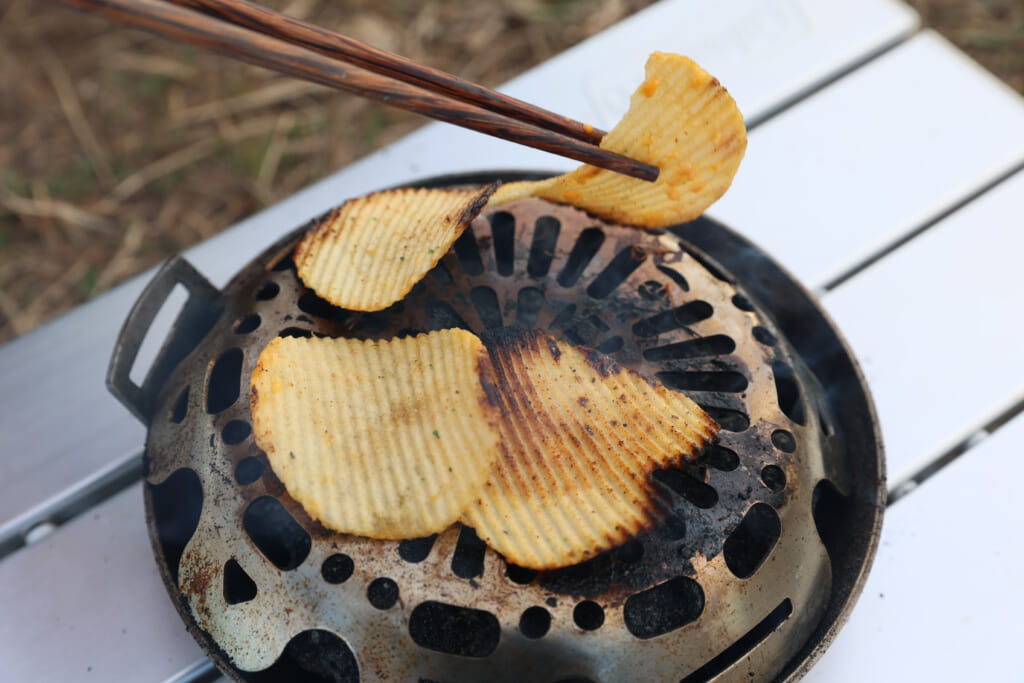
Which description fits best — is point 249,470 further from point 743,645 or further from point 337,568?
point 743,645

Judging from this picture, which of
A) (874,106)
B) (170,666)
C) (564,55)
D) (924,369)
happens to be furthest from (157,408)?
(874,106)

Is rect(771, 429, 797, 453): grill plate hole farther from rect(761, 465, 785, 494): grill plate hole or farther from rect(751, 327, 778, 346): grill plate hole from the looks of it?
rect(751, 327, 778, 346): grill plate hole

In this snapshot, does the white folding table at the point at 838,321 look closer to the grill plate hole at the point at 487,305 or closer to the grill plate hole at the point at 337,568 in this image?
the grill plate hole at the point at 337,568

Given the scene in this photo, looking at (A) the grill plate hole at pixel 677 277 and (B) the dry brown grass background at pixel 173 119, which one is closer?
(A) the grill plate hole at pixel 677 277

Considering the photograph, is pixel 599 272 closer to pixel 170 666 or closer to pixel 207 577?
pixel 207 577

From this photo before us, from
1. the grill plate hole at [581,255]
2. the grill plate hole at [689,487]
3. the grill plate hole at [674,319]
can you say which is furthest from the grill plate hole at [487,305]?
the grill plate hole at [689,487]

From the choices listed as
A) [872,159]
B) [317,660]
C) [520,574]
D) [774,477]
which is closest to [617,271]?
[774,477]

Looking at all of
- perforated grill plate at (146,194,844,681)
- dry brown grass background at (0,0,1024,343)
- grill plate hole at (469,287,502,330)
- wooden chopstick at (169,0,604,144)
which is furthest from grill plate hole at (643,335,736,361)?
dry brown grass background at (0,0,1024,343)
